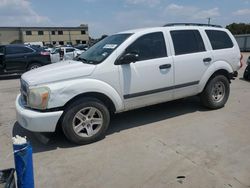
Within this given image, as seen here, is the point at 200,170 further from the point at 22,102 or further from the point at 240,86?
the point at 240,86

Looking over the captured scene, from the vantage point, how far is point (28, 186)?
2492mm

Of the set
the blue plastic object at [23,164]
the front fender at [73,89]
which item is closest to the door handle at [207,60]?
the front fender at [73,89]

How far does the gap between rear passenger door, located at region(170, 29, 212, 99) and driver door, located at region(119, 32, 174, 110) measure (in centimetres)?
20

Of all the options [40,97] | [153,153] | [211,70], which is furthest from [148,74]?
[40,97]

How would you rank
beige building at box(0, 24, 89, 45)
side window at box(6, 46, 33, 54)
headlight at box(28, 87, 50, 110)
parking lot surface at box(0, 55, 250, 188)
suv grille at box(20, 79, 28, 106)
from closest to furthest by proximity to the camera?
parking lot surface at box(0, 55, 250, 188) → headlight at box(28, 87, 50, 110) → suv grille at box(20, 79, 28, 106) → side window at box(6, 46, 33, 54) → beige building at box(0, 24, 89, 45)

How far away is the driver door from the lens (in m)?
4.79

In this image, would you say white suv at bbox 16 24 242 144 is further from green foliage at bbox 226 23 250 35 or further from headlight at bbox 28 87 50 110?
green foliage at bbox 226 23 250 35

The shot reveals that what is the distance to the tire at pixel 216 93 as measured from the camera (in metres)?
5.93

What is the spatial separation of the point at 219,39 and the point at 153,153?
3345 millimetres

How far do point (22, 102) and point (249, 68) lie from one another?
834 centimetres

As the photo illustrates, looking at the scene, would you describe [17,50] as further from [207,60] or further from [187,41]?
[207,60]

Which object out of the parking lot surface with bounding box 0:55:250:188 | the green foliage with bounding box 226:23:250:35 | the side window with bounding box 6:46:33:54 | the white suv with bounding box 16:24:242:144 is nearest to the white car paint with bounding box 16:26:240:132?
the white suv with bounding box 16:24:242:144

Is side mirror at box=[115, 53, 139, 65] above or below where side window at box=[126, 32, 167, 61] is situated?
below

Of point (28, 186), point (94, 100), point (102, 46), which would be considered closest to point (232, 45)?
point (102, 46)
